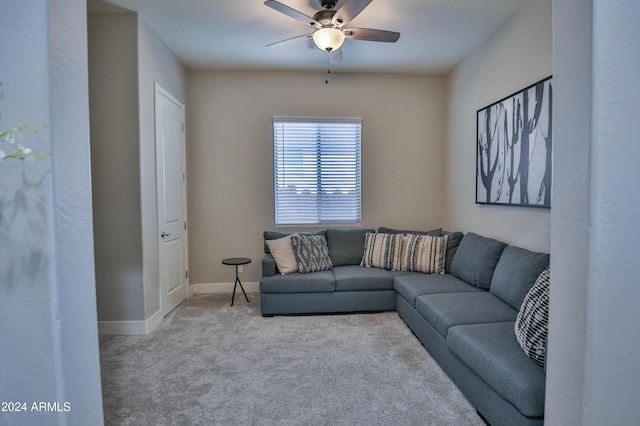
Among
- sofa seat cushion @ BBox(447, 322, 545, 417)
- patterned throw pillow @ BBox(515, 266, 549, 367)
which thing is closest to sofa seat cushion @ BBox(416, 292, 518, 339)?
sofa seat cushion @ BBox(447, 322, 545, 417)

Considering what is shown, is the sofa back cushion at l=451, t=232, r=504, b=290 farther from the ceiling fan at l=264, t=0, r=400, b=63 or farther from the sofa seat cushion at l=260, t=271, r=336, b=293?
the ceiling fan at l=264, t=0, r=400, b=63

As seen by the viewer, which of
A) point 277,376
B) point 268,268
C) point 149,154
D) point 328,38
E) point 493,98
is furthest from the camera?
point 268,268

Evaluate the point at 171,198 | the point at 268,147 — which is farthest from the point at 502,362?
the point at 268,147

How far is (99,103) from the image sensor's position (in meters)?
3.19

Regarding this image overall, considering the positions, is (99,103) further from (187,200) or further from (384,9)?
(384,9)

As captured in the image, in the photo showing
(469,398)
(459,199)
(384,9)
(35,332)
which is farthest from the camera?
(459,199)

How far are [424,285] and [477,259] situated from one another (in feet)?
1.85

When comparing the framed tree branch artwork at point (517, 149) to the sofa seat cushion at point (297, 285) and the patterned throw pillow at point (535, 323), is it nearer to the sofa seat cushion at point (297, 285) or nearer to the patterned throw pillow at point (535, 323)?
the patterned throw pillow at point (535, 323)

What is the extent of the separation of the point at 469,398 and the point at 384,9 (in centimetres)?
309

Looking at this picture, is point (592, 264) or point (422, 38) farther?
point (422, 38)

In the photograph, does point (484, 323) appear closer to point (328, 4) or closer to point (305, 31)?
point (328, 4)

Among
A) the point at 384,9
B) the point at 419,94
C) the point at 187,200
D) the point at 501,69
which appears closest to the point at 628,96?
the point at 384,9

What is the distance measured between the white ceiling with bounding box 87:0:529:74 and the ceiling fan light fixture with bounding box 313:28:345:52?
0.37m

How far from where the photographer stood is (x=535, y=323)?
5.94 ft
